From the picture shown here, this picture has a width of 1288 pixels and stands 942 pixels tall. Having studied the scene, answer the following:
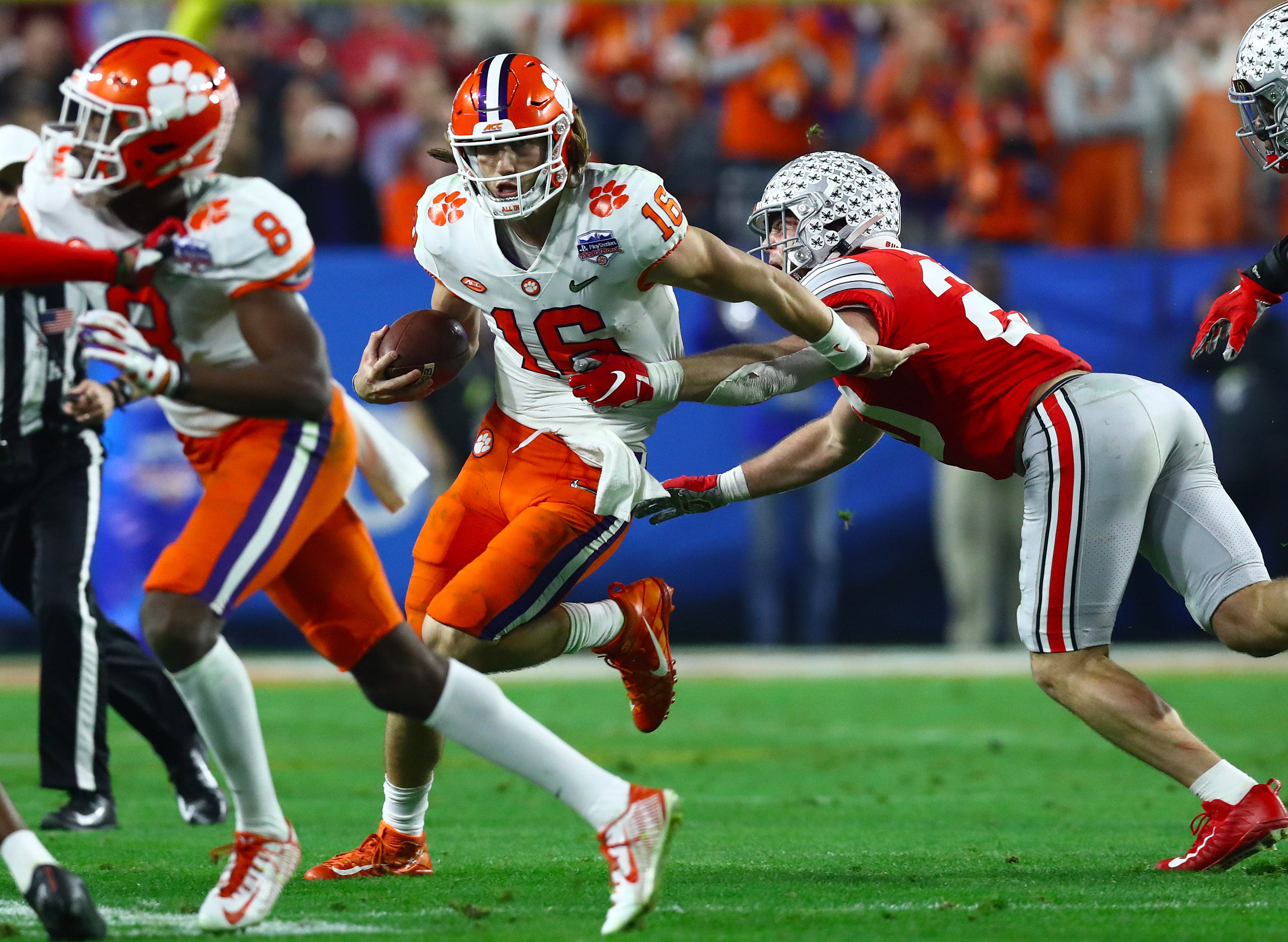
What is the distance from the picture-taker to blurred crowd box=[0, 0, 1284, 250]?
9.93m

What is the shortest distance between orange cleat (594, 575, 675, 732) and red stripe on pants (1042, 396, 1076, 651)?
1068 mm

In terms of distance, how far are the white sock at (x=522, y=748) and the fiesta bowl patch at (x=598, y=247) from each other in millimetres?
1210

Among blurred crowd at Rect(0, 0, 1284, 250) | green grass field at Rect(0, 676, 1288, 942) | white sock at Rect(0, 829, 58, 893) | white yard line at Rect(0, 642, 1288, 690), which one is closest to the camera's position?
white sock at Rect(0, 829, 58, 893)

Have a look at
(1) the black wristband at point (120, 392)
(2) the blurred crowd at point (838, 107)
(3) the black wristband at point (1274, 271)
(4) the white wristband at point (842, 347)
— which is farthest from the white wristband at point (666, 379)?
(2) the blurred crowd at point (838, 107)

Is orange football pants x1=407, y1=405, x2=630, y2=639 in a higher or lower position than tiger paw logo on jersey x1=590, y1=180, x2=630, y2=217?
lower

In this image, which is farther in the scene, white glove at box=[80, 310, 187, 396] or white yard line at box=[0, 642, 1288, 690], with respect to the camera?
white yard line at box=[0, 642, 1288, 690]

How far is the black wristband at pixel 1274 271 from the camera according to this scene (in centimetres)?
427

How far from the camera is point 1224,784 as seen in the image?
3.84m

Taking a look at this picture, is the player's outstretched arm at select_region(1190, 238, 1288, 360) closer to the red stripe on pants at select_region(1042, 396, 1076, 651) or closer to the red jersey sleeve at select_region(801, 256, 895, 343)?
the red stripe on pants at select_region(1042, 396, 1076, 651)

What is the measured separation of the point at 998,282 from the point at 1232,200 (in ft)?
6.28

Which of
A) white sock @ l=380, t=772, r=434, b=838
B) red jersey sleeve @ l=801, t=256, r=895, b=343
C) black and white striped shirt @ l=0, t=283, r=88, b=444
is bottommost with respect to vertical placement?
white sock @ l=380, t=772, r=434, b=838

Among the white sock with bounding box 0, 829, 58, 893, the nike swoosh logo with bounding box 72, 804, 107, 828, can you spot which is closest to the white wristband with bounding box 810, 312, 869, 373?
the white sock with bounding box 0, 829, 58, 893

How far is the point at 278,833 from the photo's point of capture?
3.26 meters

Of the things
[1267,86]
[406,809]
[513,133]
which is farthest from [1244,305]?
[406,809]
